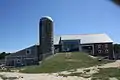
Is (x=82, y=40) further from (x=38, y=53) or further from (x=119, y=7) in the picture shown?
(x=119, y=7)

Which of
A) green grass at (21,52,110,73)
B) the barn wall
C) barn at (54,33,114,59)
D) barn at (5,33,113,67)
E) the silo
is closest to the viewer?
green grass at (21,52,110,73)

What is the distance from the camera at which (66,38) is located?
8969cm

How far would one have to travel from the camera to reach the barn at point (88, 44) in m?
85.3

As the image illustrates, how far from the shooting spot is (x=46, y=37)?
8212 centimetres

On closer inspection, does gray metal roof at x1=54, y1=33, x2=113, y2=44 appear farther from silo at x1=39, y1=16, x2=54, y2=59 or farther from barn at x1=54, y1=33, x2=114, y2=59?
silo at x1=39, y1=16, x2=54, y2=59

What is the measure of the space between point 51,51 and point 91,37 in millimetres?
17033

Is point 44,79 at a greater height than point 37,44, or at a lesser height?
lesser

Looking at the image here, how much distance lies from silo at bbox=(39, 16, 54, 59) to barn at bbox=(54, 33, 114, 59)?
20.4 feet

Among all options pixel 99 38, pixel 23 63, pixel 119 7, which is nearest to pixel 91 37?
pixel 99 38

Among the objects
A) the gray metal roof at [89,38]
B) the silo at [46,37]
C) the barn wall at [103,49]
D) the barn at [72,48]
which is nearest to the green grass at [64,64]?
the silo at [46,37]

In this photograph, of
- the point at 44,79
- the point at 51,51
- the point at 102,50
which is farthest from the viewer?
the point at 102,50

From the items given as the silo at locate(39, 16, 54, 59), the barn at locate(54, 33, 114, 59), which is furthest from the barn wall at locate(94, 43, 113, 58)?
the silo at locate(39, 16, 54, 59)

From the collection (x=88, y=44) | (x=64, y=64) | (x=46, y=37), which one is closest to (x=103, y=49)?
(x=88, y=44)

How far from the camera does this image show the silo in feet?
267
